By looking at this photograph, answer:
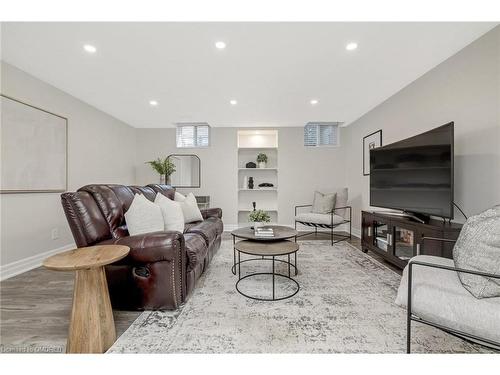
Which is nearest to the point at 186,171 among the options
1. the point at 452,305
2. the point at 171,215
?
the point at 171,215

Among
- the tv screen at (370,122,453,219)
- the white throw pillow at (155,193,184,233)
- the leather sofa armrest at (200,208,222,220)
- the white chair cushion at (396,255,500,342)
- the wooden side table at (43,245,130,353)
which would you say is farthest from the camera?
the leather sofa armrest at (200,208,222,220)

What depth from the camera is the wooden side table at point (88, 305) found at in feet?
4.18

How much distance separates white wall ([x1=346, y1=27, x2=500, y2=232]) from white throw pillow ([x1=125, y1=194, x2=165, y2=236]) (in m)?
2.96

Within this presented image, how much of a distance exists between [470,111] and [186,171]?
15.4 ft

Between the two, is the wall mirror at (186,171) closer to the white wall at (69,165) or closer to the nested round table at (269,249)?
the white wall at (69,165)

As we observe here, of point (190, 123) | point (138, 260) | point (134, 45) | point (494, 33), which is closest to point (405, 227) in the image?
point (494, 33)

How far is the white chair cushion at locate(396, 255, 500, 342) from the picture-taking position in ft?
3.35

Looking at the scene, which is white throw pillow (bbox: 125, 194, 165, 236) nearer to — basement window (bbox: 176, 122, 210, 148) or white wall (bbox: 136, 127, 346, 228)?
white wall (bbox: 136, 127, 346, 228)

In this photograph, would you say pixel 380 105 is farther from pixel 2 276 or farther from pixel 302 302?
pixel 2 276

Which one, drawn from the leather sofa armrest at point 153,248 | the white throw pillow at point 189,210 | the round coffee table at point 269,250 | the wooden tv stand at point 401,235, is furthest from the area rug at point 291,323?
the white throw pillow at point 189,210

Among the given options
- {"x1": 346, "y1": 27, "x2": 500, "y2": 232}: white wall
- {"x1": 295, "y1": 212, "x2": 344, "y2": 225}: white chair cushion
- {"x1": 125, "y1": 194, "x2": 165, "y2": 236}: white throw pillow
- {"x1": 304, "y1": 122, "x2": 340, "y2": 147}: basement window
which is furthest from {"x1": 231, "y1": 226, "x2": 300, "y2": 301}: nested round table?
{"x1": 304, "y1": 122, "x2": 340, "y2": 147}: basement window

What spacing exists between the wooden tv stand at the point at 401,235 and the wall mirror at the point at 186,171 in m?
3.52

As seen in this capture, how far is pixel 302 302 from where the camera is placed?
6.17 ft

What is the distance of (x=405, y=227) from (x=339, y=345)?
1.57 m
